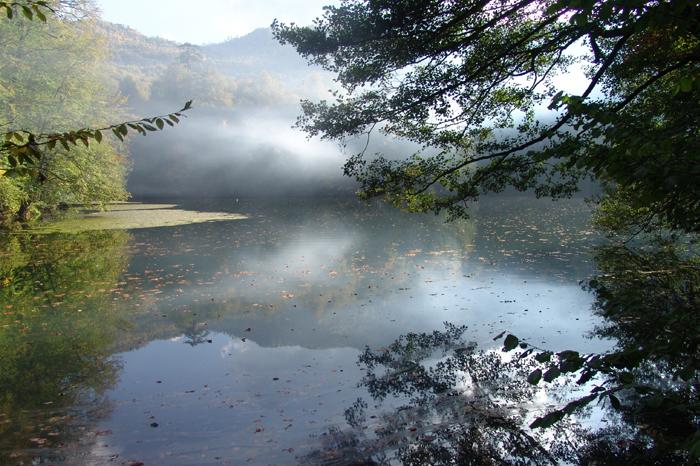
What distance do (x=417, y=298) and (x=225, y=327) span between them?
15.3ft

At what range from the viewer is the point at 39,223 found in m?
26.5

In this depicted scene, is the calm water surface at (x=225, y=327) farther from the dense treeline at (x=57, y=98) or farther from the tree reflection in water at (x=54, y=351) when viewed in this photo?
the dense treeline at (x=57, y=98)

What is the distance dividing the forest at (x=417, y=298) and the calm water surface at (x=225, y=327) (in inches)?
2.2

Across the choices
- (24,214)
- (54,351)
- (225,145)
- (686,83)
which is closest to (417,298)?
(54,351)

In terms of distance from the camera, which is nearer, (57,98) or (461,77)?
(461,77)

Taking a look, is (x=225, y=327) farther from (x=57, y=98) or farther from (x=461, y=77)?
(x=57, y=98)

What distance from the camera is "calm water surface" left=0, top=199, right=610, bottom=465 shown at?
5.28 metres

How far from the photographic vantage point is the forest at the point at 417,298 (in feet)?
9.53

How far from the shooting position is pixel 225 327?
938 centimetres

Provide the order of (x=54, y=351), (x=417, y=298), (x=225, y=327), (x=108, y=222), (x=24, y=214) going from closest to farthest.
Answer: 1. (x=54, y=351)
2. (x=225, y=327)
3. (x=417, y=298)
4. (x=24, y=214)
5. (x=108, y=222)

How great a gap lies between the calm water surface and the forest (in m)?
→ 0.06

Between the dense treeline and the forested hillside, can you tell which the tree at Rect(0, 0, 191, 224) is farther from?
the forested hillside

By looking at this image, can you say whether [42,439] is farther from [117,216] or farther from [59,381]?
[117,216]

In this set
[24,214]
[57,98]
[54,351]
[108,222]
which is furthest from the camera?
[108,222]
